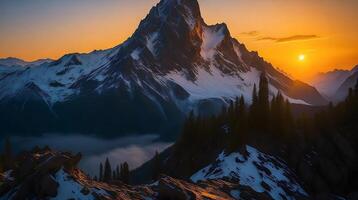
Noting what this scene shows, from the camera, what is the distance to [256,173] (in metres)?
124

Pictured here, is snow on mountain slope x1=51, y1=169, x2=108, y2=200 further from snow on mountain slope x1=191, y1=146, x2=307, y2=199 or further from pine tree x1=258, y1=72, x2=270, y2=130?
pine tree x1=258, y1=72, x2=270, y2=130

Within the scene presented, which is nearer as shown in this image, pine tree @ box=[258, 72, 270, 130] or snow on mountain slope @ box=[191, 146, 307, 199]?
snow on mountain slope @ box=[191, 146, 307, 199]

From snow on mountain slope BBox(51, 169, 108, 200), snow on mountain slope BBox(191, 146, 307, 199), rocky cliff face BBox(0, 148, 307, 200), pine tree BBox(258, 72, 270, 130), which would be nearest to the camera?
snow on mountain slope BBox(51, 169, 108, 200)

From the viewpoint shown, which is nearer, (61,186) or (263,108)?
(61,186)

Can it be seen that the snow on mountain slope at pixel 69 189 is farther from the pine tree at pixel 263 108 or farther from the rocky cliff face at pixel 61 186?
the pine tree at pixel 263 108

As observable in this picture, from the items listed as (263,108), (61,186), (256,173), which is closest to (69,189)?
(61,186)

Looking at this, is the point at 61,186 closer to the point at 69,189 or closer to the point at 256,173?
the point at 69,189

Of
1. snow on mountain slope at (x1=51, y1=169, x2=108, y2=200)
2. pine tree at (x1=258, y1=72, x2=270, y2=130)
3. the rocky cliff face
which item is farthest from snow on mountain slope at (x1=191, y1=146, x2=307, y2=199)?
snow on mountain slope at (x1=51, y1=169, x2=108, y2=200)

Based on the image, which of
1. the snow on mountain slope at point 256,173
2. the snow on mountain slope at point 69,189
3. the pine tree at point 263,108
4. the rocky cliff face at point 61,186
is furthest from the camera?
the pine tree at point 263,108

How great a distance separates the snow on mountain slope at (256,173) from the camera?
117 m

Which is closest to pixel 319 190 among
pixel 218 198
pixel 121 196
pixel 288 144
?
pixel 288 144

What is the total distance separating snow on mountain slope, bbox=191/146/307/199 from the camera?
117m

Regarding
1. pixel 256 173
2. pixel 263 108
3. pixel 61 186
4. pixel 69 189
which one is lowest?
pixel 256 173

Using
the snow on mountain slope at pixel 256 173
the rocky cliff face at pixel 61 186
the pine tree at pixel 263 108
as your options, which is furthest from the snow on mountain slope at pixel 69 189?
the pine tree at pixel 263 108
